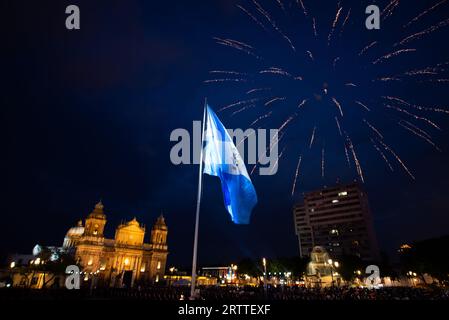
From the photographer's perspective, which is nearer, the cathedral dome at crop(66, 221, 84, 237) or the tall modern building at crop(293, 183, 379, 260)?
the cathedral dome at crop(66, 221, 84, 237)

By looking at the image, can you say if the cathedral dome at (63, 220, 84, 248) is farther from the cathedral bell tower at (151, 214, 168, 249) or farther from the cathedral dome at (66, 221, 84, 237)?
the cathedral bell tower at (151, 214, 168, 249)

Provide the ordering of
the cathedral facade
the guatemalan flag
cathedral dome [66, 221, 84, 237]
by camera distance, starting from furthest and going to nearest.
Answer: cathedral dome [66, 221, 84, 237] < the cathedral facade < the guatemalan flag

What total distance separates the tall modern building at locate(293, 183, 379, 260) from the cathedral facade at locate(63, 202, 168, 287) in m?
77.9

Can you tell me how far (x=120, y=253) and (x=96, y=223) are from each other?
13.5 metres

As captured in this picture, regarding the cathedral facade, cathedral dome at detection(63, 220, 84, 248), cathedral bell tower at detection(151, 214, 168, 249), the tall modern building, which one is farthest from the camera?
the tall modern building

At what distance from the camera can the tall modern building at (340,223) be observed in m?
122

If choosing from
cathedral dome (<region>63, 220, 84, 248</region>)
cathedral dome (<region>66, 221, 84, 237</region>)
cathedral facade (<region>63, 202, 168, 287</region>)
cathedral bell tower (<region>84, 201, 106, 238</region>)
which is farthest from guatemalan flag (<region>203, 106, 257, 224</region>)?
cathedral dome (<region>66, 221, 84, 237</region>)

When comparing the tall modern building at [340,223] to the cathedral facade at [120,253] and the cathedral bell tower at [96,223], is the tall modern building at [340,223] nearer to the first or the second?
the cathedral facade at [120,253]

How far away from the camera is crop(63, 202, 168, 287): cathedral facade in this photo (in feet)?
290

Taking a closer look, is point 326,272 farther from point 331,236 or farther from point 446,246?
point 331,236

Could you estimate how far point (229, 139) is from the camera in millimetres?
15688

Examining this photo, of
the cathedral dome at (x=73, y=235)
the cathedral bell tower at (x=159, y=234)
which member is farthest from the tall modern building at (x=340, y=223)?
the cathedral dome at (x=73, y=235)

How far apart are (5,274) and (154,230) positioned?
45.9 metres

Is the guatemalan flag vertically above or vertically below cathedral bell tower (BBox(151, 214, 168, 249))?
below
